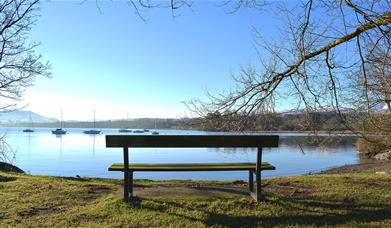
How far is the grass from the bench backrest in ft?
2.86

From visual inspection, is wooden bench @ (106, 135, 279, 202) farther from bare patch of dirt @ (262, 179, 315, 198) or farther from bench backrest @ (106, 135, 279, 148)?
bare patch of dirt @ (262, 179, 315, 198)

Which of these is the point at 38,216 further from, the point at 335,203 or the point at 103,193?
the point at 335,203

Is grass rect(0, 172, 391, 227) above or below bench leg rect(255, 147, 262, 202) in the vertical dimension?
below

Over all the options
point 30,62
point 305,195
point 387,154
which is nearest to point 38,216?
point 305,195

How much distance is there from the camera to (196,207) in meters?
5.50

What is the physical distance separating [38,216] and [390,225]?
4660 mm

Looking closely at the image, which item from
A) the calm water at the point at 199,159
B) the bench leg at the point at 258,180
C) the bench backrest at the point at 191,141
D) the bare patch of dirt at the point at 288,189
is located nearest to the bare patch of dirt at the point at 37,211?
the bench backrest at the point at 191,141

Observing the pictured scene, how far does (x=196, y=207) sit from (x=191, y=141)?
3.31 ft

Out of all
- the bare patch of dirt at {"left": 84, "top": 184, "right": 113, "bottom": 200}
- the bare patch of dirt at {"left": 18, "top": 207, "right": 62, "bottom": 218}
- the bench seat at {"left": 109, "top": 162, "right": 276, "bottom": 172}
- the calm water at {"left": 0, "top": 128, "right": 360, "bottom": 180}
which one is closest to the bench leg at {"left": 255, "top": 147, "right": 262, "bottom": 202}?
the bench seat at {"left": 109, "top": 162, "right": 276, "bottom": 172}

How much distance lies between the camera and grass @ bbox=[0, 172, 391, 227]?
4.84 m

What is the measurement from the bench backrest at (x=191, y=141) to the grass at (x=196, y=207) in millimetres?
870

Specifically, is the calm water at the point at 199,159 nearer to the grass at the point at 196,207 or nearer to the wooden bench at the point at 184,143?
the grass at the point at 196,207

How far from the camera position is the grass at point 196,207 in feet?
15.9

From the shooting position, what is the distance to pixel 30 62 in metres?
11.9
